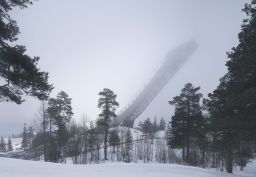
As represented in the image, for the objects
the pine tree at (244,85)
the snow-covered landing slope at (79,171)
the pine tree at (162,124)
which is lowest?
the pine tree at (162,124)

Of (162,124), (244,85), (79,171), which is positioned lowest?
(162,124)

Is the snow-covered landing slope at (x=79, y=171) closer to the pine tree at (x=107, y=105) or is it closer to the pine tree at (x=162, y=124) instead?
the pine tree at (x=107, y=105)

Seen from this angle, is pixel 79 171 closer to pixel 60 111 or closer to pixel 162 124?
pixel 60 111

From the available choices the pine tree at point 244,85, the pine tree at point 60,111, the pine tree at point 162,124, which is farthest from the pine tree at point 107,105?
the pine tree at point 162,124

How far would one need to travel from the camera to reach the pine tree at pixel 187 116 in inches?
1709

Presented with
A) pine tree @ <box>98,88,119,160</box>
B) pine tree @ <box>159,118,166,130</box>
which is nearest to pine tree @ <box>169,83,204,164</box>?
pine tree @ <box>98,88,119,160</box>

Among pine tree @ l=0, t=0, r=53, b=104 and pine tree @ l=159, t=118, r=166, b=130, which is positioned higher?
pine tree @ l=0, t=0, r=53, b=104

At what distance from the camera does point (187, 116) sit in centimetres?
4378

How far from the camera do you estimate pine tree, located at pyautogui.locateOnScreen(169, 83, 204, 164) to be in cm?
4341

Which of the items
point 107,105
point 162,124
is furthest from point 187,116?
point 162,124

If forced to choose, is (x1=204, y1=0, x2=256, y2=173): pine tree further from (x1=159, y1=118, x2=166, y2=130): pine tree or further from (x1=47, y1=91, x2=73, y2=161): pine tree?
(x1=159, y1=118, x2=166, y2=130): pine tree

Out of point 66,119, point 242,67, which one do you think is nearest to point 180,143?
point 66,119

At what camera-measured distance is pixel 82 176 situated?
13.9m

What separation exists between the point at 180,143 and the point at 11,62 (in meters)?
33.4
